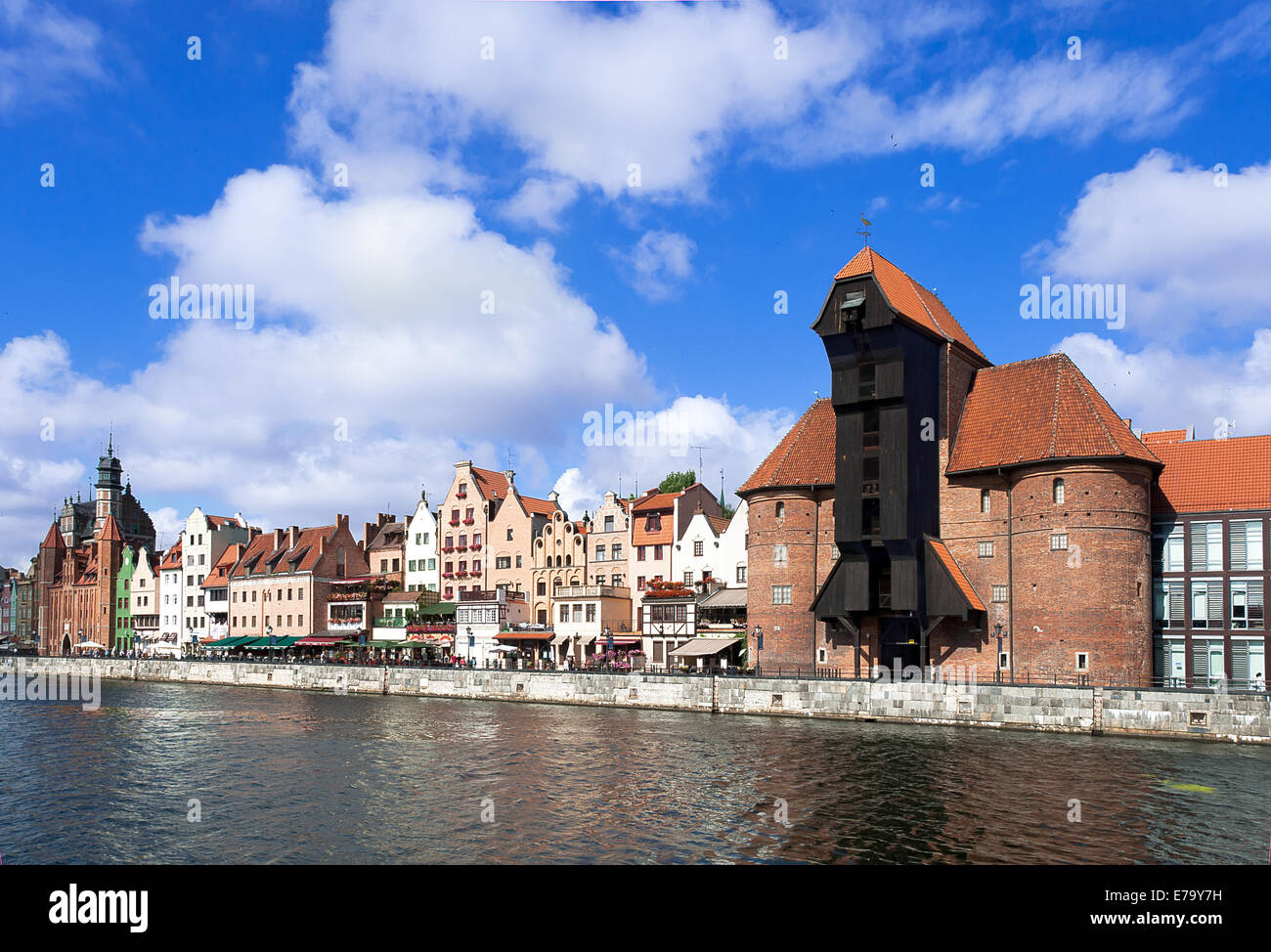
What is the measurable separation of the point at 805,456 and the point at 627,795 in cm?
3239

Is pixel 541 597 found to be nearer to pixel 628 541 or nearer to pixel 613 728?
pixel 628 541

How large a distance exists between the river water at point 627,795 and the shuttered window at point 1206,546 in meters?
12.1

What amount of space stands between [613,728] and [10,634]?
142404 mm

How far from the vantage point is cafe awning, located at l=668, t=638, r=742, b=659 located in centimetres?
6141

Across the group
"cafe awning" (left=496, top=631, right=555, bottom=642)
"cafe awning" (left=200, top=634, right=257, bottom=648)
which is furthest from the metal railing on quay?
"cafe awning" (left=200, top=634, right=257, bottom=648)

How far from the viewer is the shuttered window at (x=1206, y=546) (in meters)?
48.1

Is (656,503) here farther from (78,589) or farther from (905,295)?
(78,589)

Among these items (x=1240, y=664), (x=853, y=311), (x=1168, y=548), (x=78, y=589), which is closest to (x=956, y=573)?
(x=1168, y=548)

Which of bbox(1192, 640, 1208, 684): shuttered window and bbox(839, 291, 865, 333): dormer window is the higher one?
bbox(839, 291, 865, 333): dormer window

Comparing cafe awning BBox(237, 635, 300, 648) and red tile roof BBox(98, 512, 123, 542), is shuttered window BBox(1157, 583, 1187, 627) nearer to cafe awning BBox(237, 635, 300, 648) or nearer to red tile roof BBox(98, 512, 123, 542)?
cafe awning BBox(237, 635, 300, 648)

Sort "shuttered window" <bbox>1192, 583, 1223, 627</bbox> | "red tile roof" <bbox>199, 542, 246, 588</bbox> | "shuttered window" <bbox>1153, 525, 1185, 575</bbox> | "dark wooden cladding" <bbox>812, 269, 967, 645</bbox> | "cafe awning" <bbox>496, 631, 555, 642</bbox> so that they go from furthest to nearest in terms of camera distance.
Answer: "red tile roof" <bbox>199, 542, 246, 588</bbox> < "cafe awning" <bbox>496, 631, 555, 642</bbox> < "dark wooden cladding" <bbox>812, 269, 967, 645</bbox> < "shuttered window" <bbox>1153, 525, 1185, 575</bbox> < "shuttered window" <bbox>1192, 583, 1223, 627</bbox>

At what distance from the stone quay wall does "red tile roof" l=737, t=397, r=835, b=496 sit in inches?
480

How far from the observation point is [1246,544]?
47281 millimetres

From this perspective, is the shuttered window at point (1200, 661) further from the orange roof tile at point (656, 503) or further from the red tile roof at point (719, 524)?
the orange roof tile at point (656, 503)
